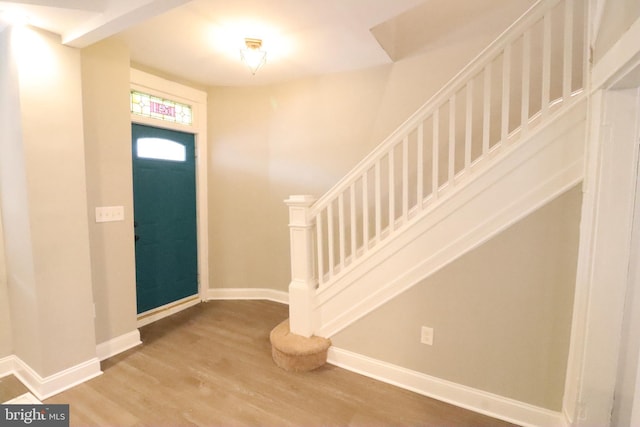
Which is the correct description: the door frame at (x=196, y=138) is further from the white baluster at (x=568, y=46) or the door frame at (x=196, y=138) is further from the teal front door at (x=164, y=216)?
the white baluster at (x=568, y=46)

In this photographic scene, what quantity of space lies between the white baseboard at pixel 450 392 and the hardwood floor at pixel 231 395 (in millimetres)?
49

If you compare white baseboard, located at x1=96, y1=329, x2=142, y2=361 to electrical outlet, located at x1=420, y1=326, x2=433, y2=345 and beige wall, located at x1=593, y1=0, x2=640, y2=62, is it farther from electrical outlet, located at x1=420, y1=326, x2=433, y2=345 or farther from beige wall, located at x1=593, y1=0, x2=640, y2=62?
beige wall, located at x1=593, y1=0, x2=640, y2=62

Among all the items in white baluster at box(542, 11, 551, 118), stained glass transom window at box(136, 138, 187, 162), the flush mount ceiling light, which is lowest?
stained glass transom window at box(136, 138, 187, 162)

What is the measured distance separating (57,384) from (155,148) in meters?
2.13

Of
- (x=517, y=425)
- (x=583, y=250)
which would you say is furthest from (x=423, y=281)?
(x=517, y=425)

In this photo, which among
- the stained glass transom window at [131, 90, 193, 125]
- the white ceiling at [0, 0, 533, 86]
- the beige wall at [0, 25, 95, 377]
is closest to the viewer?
the white ceiling at [0, 0, 533, 86]

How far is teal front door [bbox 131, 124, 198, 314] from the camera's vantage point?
280 centimetres

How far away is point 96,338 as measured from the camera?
7.30 feet

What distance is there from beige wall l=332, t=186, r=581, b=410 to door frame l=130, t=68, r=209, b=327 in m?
2.50

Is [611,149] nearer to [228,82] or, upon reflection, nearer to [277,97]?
[277,97]

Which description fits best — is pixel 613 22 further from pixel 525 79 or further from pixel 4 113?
pixel 4 113

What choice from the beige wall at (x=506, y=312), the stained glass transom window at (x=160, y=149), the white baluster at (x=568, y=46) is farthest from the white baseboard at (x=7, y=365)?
the white baluster at (x=568, y=46)

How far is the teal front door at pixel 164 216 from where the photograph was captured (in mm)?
2799

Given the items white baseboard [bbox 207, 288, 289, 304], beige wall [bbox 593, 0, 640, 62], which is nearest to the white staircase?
beige wall [bbox 593, 0, 640, 62]
